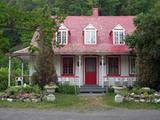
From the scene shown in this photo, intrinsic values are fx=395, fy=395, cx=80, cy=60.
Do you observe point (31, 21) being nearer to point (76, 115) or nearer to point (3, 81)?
point (76, 115)

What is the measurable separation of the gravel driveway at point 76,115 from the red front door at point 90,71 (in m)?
11.1

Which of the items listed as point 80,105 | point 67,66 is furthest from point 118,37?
point 80,105

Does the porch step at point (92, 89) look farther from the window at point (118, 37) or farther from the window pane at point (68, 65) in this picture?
the window at point (118, 37)

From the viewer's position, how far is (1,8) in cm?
709

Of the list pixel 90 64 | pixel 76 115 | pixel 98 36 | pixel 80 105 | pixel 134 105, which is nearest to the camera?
pixel 76 115

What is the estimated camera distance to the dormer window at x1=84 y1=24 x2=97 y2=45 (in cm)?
3091

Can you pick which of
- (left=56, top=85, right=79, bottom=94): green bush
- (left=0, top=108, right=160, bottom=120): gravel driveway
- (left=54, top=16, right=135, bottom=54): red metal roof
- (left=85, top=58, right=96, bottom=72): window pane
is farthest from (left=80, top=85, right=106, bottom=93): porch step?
(left=0, top=108, right=160, bottom=120): gravel driveway

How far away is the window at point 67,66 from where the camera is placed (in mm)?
30797

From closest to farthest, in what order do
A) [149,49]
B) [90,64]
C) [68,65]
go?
[149,49] → [68,65] → [90,64]

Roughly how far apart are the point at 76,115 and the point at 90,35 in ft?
45.9

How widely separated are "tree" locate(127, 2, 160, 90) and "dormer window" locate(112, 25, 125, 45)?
423cm

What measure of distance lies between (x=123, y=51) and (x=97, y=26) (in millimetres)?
4637

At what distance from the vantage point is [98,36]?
31891 mm

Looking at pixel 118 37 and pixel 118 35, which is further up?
pixel 118 35
